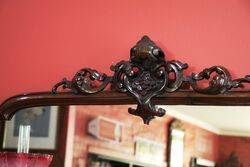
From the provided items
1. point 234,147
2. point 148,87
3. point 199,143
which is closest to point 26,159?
point 148,87

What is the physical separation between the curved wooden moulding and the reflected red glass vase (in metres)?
0.25

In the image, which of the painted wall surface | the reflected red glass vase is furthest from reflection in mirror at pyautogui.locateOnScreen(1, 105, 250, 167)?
the reflected red glass vase

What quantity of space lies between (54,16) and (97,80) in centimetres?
37

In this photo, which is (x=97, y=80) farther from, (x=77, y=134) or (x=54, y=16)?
(x=54, y=16)

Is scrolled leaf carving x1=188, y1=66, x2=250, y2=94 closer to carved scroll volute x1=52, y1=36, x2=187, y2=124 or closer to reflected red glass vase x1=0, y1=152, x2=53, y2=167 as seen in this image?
carved scroll volute x1=52, y1=36, x2=187, y2=124

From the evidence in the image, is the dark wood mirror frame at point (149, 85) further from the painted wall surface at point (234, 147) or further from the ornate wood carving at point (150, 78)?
the painted wall surface at point (234, 147)

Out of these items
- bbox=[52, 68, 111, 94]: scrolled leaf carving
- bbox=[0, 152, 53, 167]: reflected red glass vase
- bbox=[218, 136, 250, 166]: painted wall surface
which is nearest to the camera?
bbox=[218, 136, 250, 166]: painted wall surface

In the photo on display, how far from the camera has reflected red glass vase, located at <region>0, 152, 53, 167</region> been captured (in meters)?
1.67

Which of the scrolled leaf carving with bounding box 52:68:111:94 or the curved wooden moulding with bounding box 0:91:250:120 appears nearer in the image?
the curved wooden moulding with bounding box 0:91:250:120

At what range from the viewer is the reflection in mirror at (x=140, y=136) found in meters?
1.59

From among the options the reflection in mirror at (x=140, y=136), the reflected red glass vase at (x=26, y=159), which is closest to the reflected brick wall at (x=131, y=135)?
the reflection in mirror at (x=140, y=136)

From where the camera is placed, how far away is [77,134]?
5.80 ft

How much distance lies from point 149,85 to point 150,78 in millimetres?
25

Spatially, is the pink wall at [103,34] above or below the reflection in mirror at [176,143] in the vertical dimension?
above
